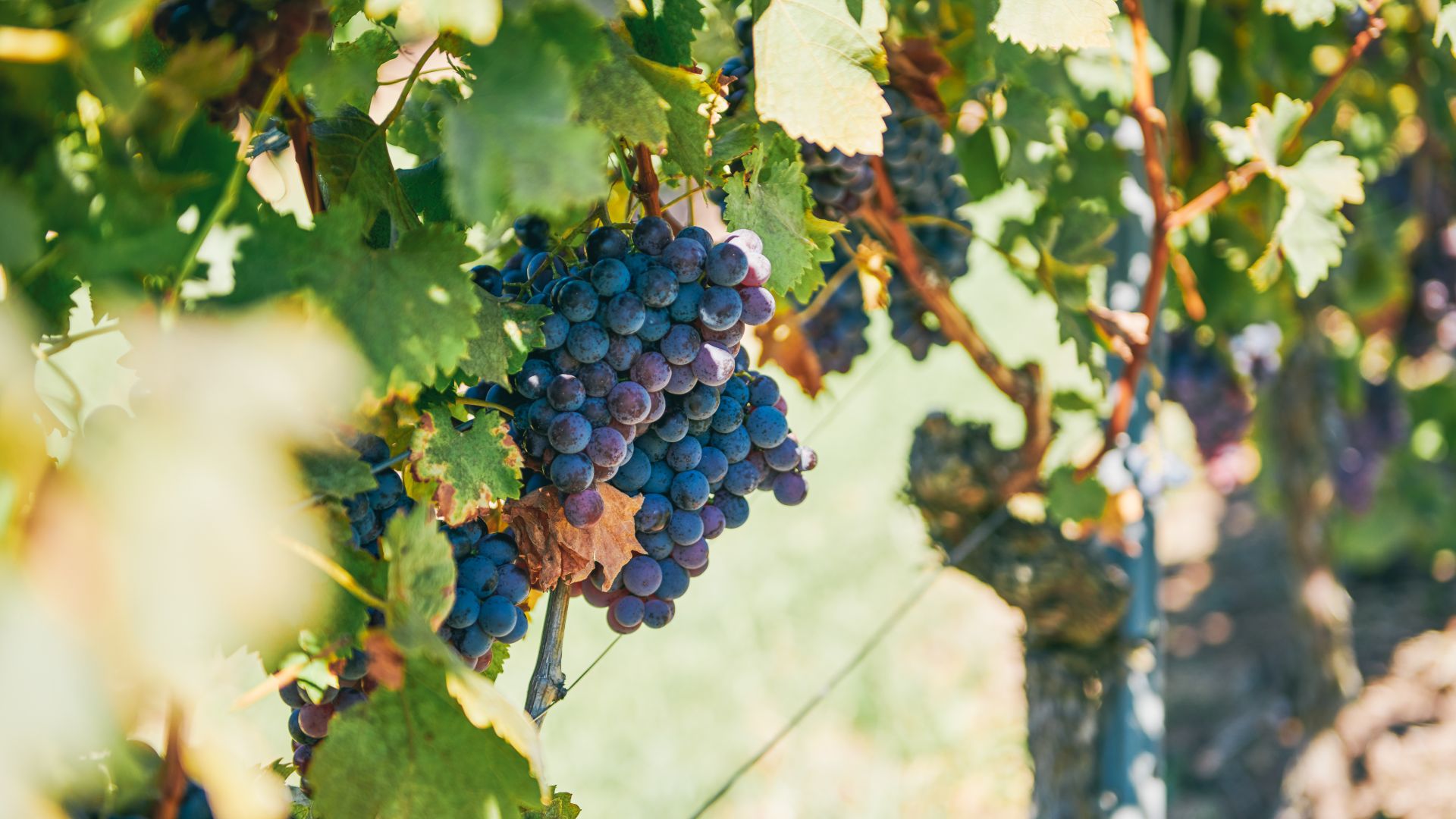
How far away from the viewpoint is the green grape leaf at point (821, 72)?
80cm

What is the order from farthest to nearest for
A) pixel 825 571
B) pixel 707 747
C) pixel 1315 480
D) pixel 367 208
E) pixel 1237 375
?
1. pixel 825 571
2. pixel 707 747
3. pixel 1315 480
4. pixel 1237 375
5. pixel 367 208

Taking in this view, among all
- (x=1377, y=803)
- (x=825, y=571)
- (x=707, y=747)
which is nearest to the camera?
(x=1377, y=803)

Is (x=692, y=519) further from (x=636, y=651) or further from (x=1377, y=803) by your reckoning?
(x=1377, y=803)

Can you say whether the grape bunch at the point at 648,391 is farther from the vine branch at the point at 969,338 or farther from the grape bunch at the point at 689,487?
the vine branch at the point at 969,338

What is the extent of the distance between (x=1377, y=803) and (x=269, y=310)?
2822 mm

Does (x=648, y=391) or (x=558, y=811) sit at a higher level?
(x=648, y=391)

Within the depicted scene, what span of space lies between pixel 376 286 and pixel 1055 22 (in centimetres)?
55

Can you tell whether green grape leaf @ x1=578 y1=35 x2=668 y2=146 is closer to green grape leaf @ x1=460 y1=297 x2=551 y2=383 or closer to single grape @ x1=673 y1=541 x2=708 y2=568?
green grape leaf @ x1=460 y1=297 x2=551 y2=383

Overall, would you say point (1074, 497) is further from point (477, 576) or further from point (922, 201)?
point (477, 576)

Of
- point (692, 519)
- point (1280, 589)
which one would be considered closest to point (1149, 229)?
point (692, 519)

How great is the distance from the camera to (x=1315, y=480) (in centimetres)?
240

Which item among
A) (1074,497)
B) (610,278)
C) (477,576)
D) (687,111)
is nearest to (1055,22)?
(687,111)

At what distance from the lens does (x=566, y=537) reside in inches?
31.7

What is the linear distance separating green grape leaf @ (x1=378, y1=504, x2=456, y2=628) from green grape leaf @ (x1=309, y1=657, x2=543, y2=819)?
63mm
